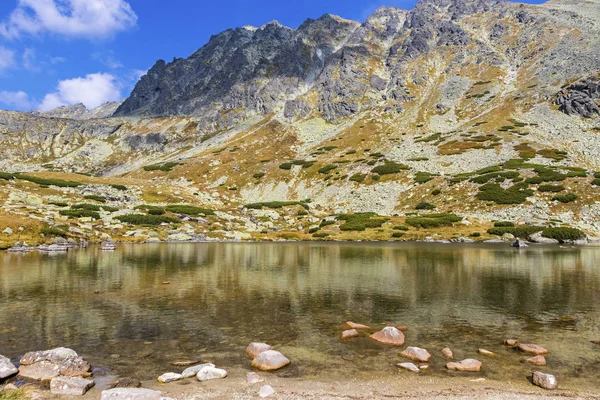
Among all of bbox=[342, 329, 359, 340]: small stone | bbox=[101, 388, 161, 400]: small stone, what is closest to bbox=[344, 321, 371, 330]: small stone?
bbox=[342, 329, 359, 340]: small stone

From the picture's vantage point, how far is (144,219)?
59312 millimetres

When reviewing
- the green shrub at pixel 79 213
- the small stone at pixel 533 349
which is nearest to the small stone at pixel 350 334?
the small stone at pixel 533 349

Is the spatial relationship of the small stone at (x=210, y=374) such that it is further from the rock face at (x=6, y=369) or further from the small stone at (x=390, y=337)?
the small stone at (x=390, y=337)

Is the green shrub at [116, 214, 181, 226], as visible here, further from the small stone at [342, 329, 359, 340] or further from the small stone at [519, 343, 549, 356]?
the small stone at [519, 343, 549, 356]

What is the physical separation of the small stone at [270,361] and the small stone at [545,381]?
19.7 ft

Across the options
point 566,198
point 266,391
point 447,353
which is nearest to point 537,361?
point 447,353

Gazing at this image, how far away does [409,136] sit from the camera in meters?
122

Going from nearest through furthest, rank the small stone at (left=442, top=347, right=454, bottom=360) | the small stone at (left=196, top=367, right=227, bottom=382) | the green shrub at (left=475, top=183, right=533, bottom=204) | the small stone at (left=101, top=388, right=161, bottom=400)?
1. the small stone at (left=101, top=388, right=161, bottom=400)
2. the small stone at (left=196, top=367, right=227, bottom=382)
3. the small stone at (left=442, top=347, right=454, bottom=360)
4. the green shrub at (left=475, top=183, right=533, bottom=204)

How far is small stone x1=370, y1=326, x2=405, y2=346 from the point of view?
11788mm

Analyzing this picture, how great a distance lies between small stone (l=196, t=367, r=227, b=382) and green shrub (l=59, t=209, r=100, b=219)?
54.3 metres

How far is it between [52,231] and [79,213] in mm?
12126

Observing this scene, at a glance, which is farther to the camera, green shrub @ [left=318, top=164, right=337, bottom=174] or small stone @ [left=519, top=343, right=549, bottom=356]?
green shrub @ [left=318, top=164, right=337, bottom=174]

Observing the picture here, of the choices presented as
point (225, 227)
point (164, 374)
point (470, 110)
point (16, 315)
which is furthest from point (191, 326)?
point (470, 110)

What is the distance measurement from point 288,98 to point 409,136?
266 feet
